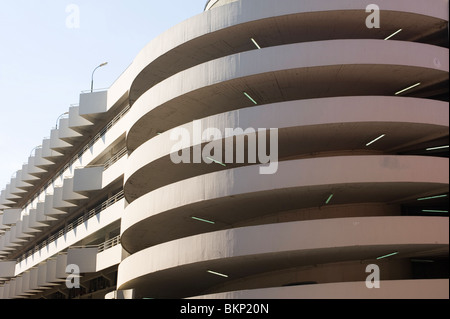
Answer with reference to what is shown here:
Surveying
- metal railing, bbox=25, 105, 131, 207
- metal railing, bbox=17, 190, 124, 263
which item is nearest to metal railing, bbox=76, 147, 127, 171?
metal railing, bbox=25, 105, 131, 207

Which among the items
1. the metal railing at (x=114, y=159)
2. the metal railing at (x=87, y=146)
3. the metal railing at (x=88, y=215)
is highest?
the metal railing at (x=87, y=146)

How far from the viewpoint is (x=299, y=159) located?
23094mm

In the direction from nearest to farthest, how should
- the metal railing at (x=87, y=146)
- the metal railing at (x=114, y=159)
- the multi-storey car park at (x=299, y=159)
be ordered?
the multi-storey car park at (x=299, y=159) → the metal railing at (x=114, y=159) → the metal railing at (x=87, y=146)

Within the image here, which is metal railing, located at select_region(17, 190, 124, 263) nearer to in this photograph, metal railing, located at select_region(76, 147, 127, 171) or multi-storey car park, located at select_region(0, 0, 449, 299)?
metal railing, located at select_region(76, 147, 127, 171)

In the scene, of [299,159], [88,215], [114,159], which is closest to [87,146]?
[88,215]

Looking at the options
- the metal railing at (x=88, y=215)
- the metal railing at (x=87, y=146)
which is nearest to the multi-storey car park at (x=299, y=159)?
the metal railing at (x=88, y=215)

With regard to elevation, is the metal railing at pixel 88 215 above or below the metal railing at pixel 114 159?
below

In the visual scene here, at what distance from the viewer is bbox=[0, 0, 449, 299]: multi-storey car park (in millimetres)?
22188

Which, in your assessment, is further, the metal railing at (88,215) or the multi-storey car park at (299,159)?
the metal railing at (88,215)

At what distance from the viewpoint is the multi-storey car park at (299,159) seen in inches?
874

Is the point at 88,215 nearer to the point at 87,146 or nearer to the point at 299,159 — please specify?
the point at 87,146

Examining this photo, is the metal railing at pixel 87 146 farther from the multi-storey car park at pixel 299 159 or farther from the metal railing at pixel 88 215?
the multi-storey car park at pixel 299 159

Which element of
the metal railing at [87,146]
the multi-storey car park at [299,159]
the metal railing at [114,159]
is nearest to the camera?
the multi-storey car park at [299,159]
